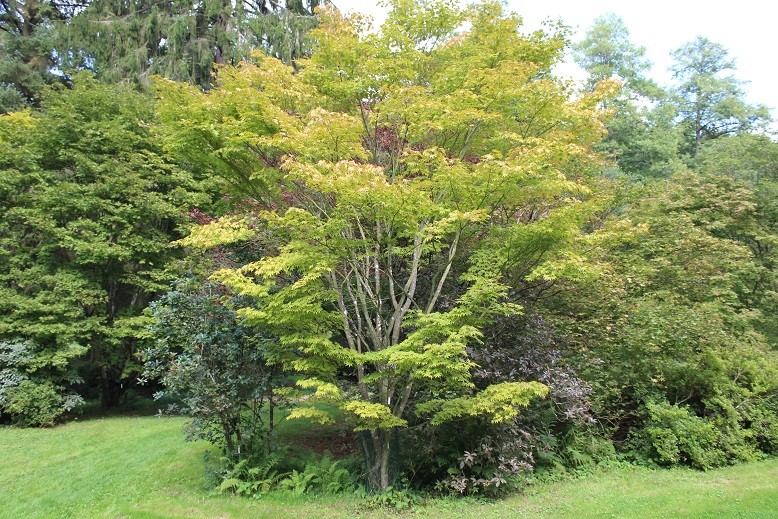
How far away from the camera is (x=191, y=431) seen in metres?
6.52

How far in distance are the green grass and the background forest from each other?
1.20 ft

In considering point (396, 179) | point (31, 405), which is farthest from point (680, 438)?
point (31, 405)

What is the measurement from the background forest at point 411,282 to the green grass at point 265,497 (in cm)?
36

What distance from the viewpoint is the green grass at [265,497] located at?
17.8 feet

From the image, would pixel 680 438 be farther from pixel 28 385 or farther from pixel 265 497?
pixel 28 385

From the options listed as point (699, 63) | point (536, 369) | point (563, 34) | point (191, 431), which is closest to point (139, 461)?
point (191, 431)

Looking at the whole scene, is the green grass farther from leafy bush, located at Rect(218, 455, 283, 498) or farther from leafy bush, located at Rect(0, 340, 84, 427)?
leafy bush, located at Rect(0, 340, 84, 427)

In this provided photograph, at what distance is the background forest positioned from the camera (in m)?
5.68

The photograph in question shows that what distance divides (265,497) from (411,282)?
3350 mm

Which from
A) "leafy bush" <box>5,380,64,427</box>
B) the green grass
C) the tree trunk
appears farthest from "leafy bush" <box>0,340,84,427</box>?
the tree trunk

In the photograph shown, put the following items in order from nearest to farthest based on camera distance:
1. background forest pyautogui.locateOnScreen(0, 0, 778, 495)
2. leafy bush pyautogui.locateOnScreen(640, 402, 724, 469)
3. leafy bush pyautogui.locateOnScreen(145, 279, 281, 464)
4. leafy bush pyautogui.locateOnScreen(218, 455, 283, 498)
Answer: background forest pyautogui.locateOnScreen(0, 0, 778, 495) < leafy bush pyautogui.locateOnScreen(218, 455, 283, 498) < leafy bush pyautogui.locateOnScreen(145, 279, 281, 464) < leafy bush pyautogui.locateOnScreen(640, 402, 724, 469)

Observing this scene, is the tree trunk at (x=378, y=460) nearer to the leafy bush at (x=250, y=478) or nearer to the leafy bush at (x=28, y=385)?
the leafy bush at (x=250, y=478)

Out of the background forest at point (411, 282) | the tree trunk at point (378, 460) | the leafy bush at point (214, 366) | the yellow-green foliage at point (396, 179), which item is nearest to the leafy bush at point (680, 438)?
the background forest at point (411, 282)

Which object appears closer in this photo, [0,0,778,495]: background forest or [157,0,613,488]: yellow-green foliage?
[157,0,613,488]: yellow-green foliage
